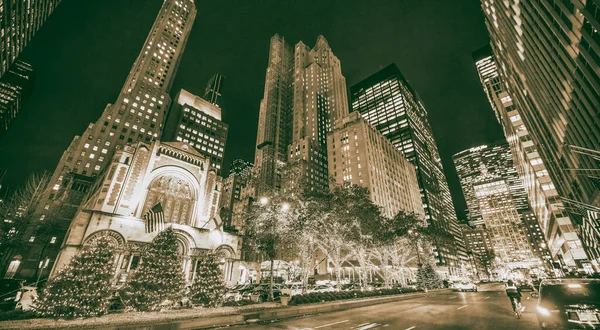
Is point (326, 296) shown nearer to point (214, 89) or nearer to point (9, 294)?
point (9, 294)

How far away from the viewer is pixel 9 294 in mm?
19906

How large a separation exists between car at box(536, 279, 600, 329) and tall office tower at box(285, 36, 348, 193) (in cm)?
9544

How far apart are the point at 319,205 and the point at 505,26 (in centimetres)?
4875

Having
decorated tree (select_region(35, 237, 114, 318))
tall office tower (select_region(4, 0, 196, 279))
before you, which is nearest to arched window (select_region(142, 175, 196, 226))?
decorated tree (select_region(35, 237, 114, 318))

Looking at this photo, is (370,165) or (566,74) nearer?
(566,74)

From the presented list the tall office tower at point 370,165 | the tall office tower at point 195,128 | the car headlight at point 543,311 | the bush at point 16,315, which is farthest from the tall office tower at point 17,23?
the tall office tower at point 370,165

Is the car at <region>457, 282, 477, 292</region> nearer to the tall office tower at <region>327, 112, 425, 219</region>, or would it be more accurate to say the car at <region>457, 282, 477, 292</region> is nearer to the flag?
the tall office tower at <region>327, 112, 425, 219</region>

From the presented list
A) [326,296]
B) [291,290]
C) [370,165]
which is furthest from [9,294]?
[370,165]

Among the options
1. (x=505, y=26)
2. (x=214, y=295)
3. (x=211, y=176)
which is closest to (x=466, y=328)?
(x=214, y=295)

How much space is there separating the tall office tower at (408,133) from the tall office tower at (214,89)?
102 m

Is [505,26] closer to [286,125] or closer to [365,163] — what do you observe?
[365,163]

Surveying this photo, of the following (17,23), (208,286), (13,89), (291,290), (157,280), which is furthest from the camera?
(13,89)

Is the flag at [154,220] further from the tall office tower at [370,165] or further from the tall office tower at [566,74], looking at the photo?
the tall office tower at [370,165]

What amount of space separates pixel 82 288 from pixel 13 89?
17338 centimetres
